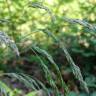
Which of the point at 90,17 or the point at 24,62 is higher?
the point at 90,17

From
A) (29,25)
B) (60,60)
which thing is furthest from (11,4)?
(60,60)

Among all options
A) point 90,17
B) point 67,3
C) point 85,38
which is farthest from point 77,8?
point 85,38

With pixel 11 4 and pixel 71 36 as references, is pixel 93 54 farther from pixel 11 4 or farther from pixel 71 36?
pixel 11 4

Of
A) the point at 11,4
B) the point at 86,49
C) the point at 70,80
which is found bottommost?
the point at 70,80

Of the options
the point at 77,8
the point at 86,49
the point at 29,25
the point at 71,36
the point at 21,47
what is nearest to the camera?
the point at 21,47

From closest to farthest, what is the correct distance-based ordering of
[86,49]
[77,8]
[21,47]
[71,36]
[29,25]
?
[21,47] < [86,49] < [71,36] < [29,25] < [77,8]

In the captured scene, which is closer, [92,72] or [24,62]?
[92,72]

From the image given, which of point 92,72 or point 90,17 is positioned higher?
point 90,17

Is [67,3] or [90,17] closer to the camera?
[90,17]

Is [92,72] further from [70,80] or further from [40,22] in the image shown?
[40,22]
